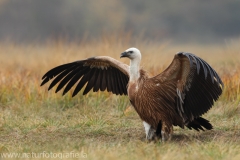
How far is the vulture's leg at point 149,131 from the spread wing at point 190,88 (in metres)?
0.42

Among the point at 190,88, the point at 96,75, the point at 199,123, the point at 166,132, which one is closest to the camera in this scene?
the point at 190,88

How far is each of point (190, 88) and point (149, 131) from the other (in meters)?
0.75

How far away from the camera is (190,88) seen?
662 centimetres

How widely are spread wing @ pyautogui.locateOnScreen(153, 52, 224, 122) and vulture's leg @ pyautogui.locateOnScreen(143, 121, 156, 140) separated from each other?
417 mm

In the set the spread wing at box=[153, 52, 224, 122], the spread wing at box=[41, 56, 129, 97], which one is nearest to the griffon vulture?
the spread wing at box=[153, 52, 224, 122]

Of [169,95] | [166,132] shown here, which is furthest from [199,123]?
[169,95]

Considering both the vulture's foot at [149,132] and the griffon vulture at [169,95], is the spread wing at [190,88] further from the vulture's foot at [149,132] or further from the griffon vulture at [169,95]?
the vulture's foot at [149,132]

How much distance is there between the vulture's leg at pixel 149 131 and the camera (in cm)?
679

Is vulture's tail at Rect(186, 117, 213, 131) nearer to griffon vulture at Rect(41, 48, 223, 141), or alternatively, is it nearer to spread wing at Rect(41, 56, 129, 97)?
griffon vulture at Rect(41, 48, 223, 141)

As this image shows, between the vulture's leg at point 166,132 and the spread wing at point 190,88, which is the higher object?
the spread wing at point 190,88

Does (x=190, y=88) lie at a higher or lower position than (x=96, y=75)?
lower

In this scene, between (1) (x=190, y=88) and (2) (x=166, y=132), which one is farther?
(2) (x=166, y=132)

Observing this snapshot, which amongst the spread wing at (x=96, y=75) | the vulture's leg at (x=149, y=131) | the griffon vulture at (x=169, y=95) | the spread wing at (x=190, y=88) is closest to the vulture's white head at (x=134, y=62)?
the griffon vulture at (x=169, y=95)

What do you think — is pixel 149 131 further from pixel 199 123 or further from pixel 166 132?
pixel 199 123
